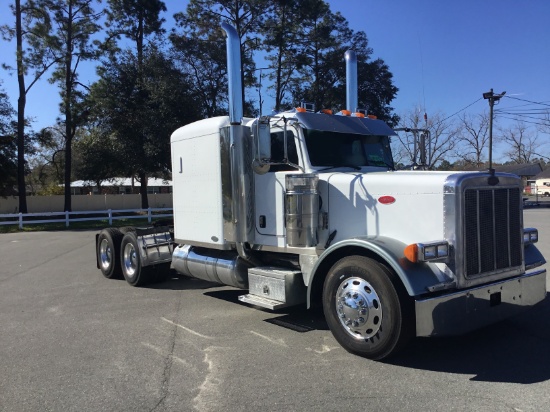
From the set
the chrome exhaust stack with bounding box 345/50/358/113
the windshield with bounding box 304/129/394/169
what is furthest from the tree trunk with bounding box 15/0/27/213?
the windshield with bounding box 304/129/394/169

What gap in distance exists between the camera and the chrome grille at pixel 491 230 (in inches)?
180

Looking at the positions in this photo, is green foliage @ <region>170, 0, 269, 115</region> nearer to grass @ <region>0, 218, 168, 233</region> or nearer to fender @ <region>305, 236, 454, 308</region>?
grass @ <region>0, 218, 168, 233</region>

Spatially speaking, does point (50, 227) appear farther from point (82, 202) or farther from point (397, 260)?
point (397, 260)

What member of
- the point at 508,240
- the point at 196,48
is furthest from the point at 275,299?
the point at 196,48

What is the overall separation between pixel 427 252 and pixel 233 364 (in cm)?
216

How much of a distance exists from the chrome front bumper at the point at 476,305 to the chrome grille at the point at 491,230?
0.20 meters

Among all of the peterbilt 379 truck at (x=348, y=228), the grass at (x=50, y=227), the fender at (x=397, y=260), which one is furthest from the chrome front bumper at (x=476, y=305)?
the grass at (x=50, y=227)

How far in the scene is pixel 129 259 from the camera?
9.00 metres

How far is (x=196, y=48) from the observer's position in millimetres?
26219

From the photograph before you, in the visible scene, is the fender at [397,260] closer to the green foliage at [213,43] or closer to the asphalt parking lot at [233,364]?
the asphalt parking lot at [233,364]

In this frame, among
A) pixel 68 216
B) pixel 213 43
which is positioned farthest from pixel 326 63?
pixel 68 216

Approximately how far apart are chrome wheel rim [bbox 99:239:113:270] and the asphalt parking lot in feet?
7.25

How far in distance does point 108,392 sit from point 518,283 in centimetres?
414

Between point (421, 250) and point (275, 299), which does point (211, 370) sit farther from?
point (421, 250)
